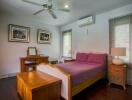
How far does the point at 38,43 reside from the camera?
16.1 feet

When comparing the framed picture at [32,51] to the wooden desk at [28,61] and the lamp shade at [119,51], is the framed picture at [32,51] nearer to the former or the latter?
the wooden desk at [28,61]

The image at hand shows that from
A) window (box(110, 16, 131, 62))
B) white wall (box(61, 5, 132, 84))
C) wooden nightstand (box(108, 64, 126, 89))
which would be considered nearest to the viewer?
wooden nightstand (box(108, 64, 126, 89))

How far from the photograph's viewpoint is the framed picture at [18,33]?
13.3 feet

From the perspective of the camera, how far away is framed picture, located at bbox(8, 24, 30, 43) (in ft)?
13.3

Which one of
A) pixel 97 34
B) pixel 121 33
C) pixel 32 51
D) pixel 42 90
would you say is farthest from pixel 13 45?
pixel 121 33

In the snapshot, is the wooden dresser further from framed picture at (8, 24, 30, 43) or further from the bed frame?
framed picture at (8, 24, 30, 43)

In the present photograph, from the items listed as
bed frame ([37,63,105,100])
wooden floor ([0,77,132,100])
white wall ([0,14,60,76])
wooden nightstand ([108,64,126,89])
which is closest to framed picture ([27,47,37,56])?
white wall ([0,14,60,76])

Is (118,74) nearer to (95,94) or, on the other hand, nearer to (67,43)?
(95,94)

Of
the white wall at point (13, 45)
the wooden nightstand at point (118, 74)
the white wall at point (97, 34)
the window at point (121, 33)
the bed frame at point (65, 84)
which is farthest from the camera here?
the white wall at point (13, 45)

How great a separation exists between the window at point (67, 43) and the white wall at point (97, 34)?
0.56 metres

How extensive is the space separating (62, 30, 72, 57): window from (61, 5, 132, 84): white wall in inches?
22.0

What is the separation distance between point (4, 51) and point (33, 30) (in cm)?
157

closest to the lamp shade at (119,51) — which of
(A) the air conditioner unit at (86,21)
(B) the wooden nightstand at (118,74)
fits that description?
(B) the wooden nightstand at (118,74)

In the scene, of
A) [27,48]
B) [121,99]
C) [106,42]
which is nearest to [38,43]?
[27,48]
